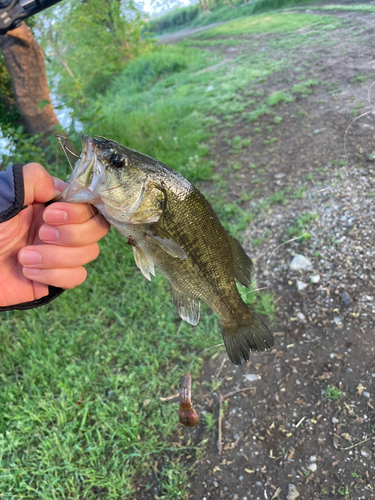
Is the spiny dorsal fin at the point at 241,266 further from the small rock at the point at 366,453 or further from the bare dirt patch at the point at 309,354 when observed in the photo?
the small rock at the point at 366,453

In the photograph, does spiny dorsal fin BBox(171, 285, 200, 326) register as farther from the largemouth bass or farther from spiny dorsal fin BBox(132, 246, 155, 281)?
spiny dorsal fin BBox(132, 246, 155, 281)

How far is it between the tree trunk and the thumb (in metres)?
3.94

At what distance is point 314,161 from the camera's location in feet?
15.3

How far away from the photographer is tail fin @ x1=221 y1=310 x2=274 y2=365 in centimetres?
171

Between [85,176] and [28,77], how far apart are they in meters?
4.96

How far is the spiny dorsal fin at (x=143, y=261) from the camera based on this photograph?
5.02 feet

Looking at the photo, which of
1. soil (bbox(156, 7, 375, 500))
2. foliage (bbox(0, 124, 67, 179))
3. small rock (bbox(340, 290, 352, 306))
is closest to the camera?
soil (bbox(156, 7, 375, 500))

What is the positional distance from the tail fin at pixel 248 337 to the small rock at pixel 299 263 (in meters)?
1.84

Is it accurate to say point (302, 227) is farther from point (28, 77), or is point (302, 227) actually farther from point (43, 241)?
point (28, 77)

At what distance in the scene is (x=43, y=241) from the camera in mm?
1562

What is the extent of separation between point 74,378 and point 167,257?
6.85ft

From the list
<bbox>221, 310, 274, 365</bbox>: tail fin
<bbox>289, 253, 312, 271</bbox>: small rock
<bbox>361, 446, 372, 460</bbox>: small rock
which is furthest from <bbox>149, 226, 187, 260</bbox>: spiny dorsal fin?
<bbox>289, 253, 312, 271</bbox>: small rock

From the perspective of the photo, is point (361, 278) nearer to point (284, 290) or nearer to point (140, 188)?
point (284, 290)

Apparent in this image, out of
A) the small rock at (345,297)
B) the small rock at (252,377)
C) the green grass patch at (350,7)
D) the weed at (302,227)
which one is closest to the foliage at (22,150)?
the weed at (302,227)
